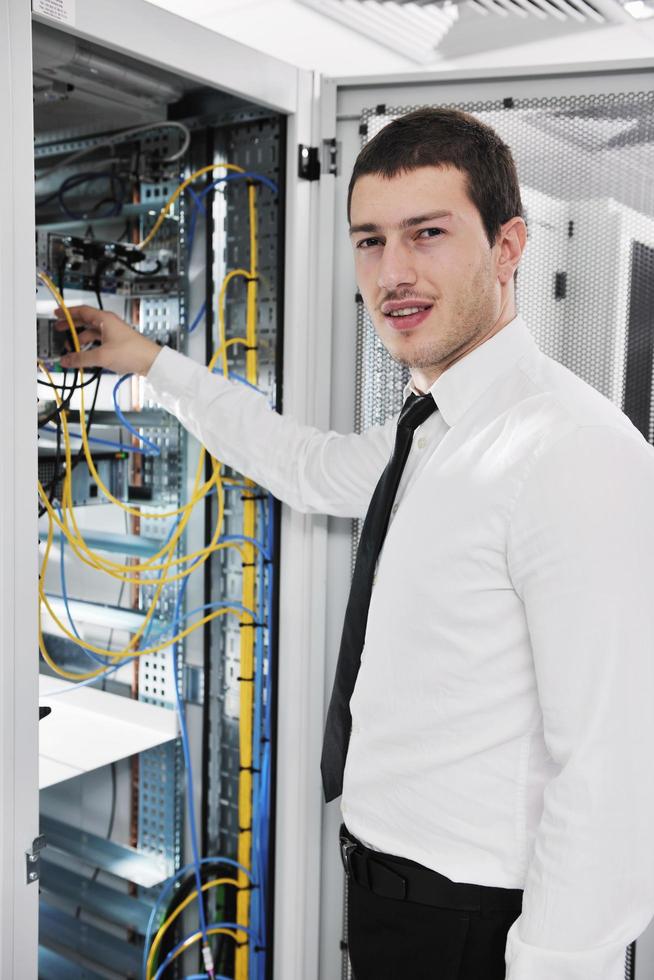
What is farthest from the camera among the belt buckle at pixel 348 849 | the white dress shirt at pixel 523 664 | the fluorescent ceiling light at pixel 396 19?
the fluorescent ceiling light at pixel 396 19

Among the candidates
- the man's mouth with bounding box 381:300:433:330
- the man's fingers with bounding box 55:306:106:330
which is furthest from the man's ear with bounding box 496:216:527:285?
the man's fingers with bounding box 55:306:106:330

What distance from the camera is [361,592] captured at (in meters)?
1.44

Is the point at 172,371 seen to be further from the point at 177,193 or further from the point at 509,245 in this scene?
the point at 509,245

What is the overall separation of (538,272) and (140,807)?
152cm

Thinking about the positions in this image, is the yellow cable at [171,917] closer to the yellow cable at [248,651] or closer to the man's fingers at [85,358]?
the yellow cable at [248,651]

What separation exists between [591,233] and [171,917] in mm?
1663

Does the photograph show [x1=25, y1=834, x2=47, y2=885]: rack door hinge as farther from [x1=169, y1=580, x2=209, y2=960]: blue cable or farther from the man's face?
the man's face

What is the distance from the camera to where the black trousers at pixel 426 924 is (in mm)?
1249

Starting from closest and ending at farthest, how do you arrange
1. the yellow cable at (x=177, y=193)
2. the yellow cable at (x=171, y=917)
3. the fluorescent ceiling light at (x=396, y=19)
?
the yellow cable at (x=177, y=193)
the yellow cable at (x=171, y=917)
the fluorescent ceiling light at (x=396, y=19)

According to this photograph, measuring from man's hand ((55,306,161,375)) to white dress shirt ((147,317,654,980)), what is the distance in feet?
2.09

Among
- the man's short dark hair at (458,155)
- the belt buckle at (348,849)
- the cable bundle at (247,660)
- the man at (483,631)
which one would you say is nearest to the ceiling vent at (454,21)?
the cable bundle at (247,660)

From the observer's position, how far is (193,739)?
6.91 feet

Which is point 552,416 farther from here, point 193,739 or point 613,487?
point 193,739

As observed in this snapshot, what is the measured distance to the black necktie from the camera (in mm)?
1416
